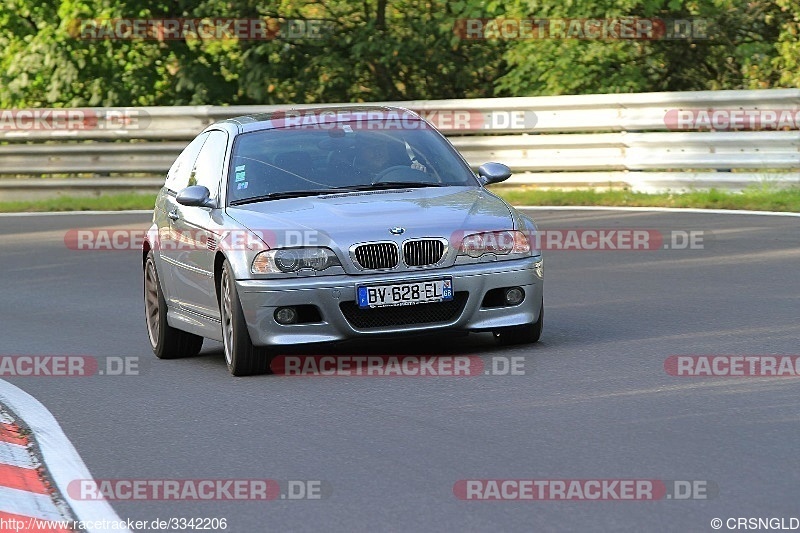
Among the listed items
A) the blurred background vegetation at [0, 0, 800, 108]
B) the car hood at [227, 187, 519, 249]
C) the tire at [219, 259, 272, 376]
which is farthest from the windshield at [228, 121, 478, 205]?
the blurred background vegetation at [0, 0, 800, 108]

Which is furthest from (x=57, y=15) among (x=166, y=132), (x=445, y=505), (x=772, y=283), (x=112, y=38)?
(x=445, y=505)

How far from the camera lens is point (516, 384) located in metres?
9.00

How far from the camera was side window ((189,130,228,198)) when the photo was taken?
1103 cm

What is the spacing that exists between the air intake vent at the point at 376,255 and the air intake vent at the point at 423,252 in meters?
0.07

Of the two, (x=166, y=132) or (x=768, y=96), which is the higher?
(x=768, y=96)

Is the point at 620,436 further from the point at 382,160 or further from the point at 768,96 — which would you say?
the point at 768,96

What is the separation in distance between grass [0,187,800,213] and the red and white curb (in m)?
10.7

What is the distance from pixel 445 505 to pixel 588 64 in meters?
19.1

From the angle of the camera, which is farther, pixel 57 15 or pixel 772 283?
pixel 57 15

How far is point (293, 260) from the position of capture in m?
9.74
